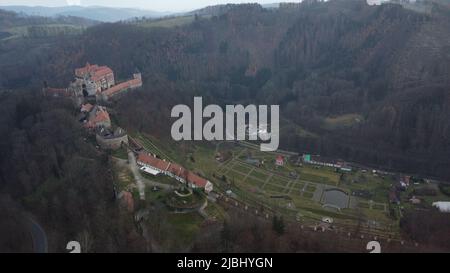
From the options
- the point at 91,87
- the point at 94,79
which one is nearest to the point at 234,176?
the point at 91,87

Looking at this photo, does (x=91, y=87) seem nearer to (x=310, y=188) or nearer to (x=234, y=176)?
(x=234, y=176)

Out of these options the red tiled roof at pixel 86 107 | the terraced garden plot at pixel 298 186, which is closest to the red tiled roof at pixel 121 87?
the red tiled roof at pixel 86 107

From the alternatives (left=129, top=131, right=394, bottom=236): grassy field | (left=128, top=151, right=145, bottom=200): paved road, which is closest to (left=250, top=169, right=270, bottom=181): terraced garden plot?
(left=129, top=131, right=394, bottom=236): grassy field

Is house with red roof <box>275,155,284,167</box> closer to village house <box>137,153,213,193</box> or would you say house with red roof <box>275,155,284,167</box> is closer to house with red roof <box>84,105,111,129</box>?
village house <box>137,153,213,193</box>

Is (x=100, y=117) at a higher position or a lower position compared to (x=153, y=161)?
higher

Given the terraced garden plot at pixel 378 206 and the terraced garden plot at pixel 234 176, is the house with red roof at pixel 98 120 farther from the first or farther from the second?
the terraced garden plot at pixel 378 206

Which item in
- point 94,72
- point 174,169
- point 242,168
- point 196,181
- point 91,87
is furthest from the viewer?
point 94,72
